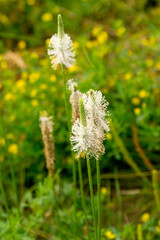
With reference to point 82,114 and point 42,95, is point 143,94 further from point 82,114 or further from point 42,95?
point 82,114

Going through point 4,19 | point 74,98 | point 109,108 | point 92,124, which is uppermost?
point 4,19

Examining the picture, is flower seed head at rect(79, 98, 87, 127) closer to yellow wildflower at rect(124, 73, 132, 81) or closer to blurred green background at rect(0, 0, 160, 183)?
blurred green background at rect(0, 0, 160, 183)

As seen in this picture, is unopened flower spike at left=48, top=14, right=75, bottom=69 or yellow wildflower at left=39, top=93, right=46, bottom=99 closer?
unopened flower spike at left=48, top=14, right=75, bottom=69

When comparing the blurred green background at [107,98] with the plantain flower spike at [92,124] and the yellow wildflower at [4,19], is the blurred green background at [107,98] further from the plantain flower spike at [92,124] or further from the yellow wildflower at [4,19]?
the plantain flower spike at [92,124]

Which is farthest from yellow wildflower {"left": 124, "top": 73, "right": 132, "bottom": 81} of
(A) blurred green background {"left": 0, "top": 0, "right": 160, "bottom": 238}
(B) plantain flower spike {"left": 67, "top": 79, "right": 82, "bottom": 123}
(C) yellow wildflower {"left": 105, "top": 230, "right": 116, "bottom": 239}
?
(B) plantain flower spike {"left": 67, "top": 79, "right": 82, "bottom": 123}

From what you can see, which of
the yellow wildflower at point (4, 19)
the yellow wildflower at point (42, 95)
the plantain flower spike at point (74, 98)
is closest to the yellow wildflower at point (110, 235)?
the plantain flower spike at point (74, 98)

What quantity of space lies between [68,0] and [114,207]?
10.1ft

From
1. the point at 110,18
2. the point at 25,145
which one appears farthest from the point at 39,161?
the point at 110,18

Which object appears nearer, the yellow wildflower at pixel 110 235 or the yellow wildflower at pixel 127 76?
the yellow wildflower at pixel 110 235

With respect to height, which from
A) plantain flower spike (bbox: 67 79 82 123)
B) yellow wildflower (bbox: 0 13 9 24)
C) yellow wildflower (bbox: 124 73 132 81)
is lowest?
plantain flower spike (bbox: 67 79 82 123)

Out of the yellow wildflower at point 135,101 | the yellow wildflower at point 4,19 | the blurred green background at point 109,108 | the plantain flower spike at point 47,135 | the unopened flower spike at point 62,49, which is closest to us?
the unopened flower spike at point 62,49

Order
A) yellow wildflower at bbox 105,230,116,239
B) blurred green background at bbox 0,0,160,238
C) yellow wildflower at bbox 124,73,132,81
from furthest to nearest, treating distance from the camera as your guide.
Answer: yellow wildflower at bbox 124,73,132,81 < blurred green background at bbox 0,0,160,238 < yellow wildflower at bbox 105,230,116,239

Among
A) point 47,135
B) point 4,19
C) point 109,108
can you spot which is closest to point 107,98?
point 109,108

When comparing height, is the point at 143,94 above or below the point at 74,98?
above
